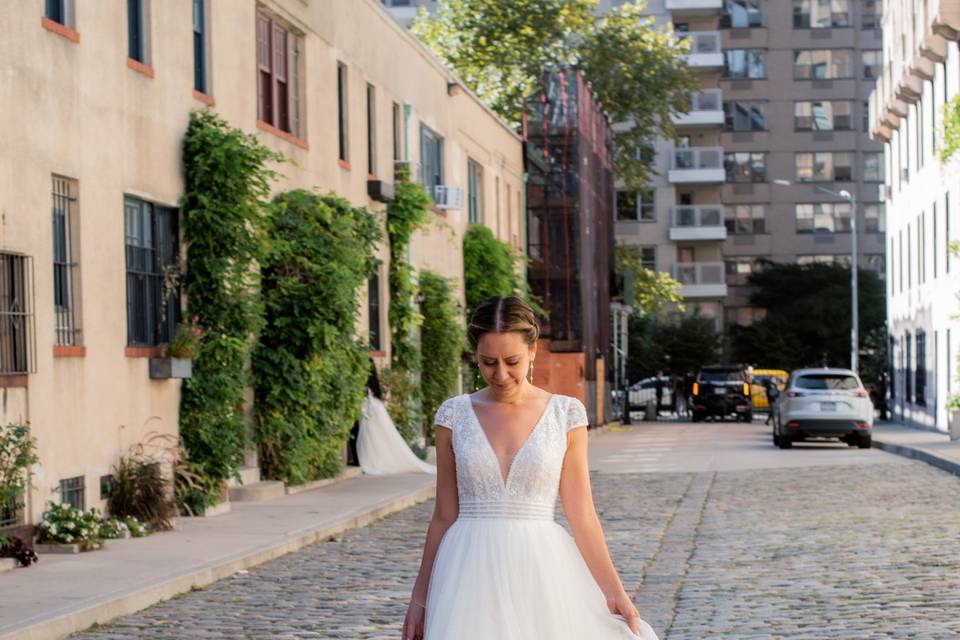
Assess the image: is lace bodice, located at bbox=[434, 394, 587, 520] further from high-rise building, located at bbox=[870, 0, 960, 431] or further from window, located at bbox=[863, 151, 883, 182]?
window, located at bbox=[863, 151, 883, 182]

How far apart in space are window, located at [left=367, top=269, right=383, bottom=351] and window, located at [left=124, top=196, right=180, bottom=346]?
928 centimetres

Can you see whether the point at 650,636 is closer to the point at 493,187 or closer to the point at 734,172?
the point at 493,187

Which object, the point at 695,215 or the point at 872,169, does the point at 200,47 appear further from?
the point at 872,169

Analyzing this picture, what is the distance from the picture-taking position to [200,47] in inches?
780

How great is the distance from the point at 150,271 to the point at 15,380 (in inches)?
158

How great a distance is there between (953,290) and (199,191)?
80.5 feet

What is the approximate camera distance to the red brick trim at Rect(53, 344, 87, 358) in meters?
→ 15.2

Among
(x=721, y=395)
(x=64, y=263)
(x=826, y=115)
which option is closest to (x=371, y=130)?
(x=64, y=263)

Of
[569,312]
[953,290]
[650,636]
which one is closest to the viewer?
[650,636]

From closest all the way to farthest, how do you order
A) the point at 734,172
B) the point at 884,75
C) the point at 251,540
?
the point at 251,540 < the point at 884,75 < the point at 734,172

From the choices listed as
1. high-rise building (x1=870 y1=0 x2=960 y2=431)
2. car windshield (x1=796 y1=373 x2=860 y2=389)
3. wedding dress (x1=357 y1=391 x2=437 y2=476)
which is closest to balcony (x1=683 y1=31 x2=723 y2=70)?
high-rise building (x1=870 y1=0 x2=960 y2=431)

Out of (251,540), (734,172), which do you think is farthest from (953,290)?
(734,172)

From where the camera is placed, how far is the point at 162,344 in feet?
59.4

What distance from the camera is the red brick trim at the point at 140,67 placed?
17156 millimetres
